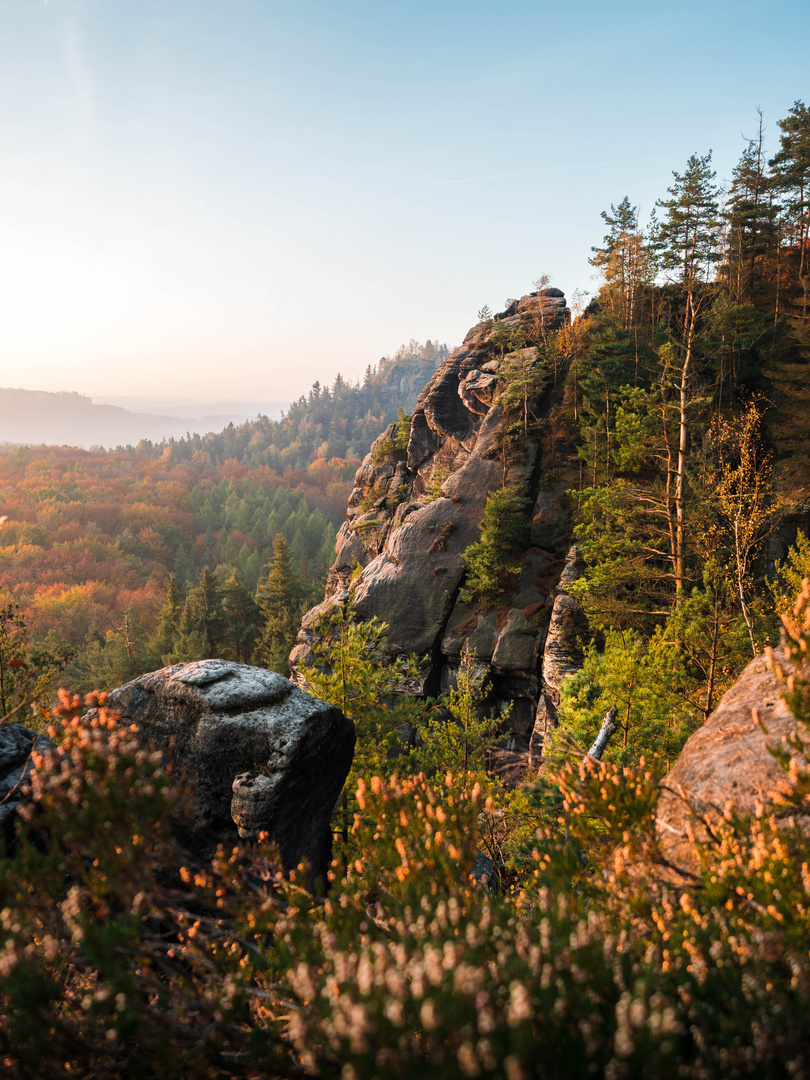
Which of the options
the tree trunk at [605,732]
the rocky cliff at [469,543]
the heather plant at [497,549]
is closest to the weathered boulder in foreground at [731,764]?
the tree trunk at [605,732]

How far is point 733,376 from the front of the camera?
25312mm

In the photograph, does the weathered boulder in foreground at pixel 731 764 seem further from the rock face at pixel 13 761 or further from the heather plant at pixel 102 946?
the rock face at pixel 13 761

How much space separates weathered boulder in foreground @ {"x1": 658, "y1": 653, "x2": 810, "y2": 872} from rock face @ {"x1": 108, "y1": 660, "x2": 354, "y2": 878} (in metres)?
5.67

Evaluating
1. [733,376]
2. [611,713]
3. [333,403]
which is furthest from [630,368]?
[333,403]

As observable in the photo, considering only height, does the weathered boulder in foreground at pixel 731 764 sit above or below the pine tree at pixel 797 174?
below

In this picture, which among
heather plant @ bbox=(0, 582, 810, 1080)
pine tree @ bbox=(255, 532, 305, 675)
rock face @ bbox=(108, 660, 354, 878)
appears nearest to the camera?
heather plant @ bbox=(0, 582, 810, 1080)

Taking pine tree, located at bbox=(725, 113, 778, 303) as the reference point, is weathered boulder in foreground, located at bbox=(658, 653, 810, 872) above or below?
below

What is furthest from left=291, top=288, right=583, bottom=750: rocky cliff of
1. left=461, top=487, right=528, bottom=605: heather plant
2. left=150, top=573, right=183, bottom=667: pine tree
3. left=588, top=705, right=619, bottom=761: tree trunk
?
left=150, top=573, right=183, bottom=667: pine tree

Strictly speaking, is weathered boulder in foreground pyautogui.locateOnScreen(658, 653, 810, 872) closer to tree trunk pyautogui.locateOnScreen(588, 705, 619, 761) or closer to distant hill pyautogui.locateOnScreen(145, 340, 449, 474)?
tree trunk pyautogui.locateOnScreen(588, 705, 619, 761)

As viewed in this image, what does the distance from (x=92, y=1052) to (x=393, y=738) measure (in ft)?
35.9

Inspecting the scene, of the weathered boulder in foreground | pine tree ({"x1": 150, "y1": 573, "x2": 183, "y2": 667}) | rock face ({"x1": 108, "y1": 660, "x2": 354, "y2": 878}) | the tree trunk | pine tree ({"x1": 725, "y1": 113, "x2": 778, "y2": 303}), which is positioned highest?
pine tree ({"x1": 725, "y1": 113, "x2": 778, "y2": 303})

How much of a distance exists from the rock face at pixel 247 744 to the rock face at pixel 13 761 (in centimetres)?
169

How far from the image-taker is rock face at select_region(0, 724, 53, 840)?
6.18 metres

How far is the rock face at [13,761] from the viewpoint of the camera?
6180mm
